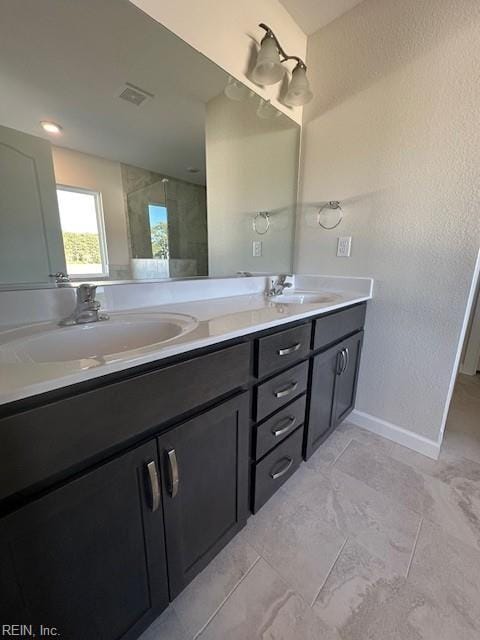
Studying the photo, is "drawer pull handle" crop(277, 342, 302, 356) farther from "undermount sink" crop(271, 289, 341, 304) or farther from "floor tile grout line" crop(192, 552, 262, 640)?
"floor tile grout line" crop(192, 552, 262, 640)

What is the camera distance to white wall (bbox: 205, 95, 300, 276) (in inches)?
51.1

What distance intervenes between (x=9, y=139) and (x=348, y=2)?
67.9 inches

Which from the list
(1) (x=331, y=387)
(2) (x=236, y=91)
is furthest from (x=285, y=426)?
(2) (x=236, y=91)

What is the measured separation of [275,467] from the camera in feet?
3.44

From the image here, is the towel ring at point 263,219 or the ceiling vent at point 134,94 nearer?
the ceiling vent at point 134,94

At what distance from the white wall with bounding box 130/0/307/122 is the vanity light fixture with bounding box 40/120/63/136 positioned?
49cm

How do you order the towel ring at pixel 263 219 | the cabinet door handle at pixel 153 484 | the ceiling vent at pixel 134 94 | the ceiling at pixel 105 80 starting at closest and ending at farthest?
1. the cabinet door handle at pixel 153 484
2. the ceiling at pixel 105 80
3. the ceiling vent at pixel 134 94
4. the towel ring at pixel 263 219

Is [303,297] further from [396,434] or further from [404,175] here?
[396,434]

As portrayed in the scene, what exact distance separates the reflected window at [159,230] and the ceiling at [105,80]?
0.16m

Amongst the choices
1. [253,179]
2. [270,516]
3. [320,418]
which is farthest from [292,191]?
[270,516]

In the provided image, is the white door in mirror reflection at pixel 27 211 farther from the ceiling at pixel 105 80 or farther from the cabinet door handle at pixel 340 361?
the cabinet door handle at pixel 340 361

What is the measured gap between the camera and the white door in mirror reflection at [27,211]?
2.43ft

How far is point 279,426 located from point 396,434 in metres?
0.95

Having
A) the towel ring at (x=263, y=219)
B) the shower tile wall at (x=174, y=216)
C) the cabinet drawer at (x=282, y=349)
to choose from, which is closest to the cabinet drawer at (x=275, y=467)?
the cabinet drawer at (x=282, y=349)
